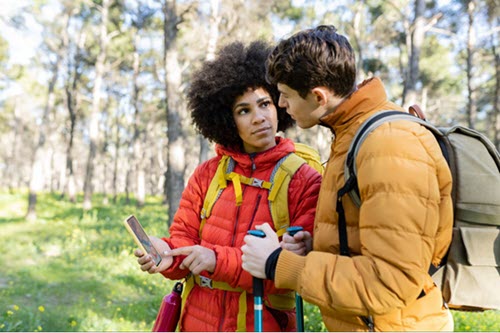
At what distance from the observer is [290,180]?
211 centimetres

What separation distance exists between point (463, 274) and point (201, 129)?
169cm

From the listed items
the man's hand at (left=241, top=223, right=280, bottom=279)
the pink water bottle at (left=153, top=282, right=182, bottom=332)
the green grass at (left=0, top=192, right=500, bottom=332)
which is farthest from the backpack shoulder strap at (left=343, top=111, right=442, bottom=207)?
the green grass at (left=0, top=192, right=500, bottom=332)

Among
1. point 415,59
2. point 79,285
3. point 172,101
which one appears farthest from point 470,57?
point 79,285

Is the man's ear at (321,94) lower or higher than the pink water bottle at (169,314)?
higher

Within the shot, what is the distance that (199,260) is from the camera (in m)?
1.96

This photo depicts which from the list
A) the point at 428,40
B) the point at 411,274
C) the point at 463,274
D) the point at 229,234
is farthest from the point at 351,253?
the point at 428,40

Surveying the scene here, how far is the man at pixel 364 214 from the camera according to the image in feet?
4.35

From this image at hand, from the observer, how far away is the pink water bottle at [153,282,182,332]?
2221mm

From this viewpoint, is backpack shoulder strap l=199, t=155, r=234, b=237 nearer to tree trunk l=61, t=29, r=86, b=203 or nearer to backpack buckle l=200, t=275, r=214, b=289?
backpack buckle l=200, t=275, r=214, b=289

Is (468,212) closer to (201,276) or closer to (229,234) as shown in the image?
(229,234)

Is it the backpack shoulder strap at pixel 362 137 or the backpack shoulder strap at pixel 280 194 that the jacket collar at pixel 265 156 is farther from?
the backpack shoulder strap at pixel 362 137

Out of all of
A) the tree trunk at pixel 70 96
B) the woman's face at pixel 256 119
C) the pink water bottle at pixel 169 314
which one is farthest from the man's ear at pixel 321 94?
the tree trunk at pixel 70 96

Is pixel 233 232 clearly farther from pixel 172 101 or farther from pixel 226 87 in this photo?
pixel 172 101

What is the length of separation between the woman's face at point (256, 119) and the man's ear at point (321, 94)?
26.4 inches
